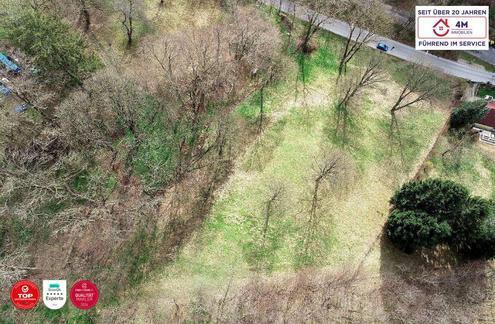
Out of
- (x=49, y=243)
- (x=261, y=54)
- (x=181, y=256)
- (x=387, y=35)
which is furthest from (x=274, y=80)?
(x=49, y=243)

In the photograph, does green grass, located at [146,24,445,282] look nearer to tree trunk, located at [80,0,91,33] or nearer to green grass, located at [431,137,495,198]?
green grass, located at [431,137,495,198]

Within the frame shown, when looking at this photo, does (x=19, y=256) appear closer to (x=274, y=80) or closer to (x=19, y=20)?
(x=19, y=20)

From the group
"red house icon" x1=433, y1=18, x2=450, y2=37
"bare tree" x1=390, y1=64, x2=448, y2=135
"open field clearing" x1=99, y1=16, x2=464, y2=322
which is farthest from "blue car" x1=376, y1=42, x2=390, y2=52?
"red house icon" x1=433, y1=18, x2=450, y2=37

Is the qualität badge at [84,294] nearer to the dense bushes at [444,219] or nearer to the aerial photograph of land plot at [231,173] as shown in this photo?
the aerial photograph of land plot at [231,173]

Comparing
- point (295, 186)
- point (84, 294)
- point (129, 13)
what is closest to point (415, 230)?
point (295, 186)

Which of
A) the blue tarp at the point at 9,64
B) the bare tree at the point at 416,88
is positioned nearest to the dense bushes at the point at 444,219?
the bare tree at the point at 416,88
